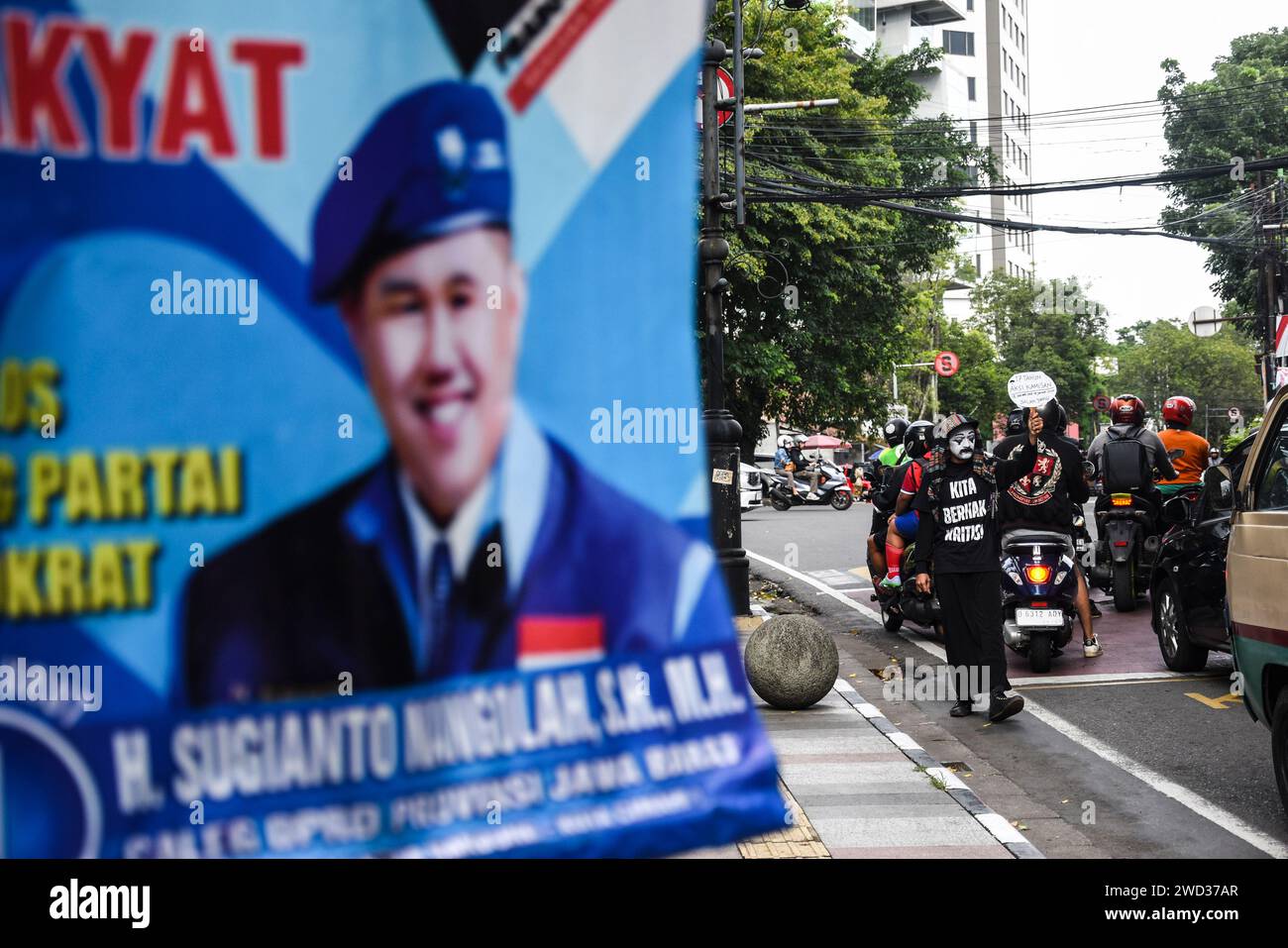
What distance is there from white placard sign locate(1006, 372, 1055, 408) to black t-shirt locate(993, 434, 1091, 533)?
16.3 inches

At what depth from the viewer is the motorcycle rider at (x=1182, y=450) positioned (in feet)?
42.2

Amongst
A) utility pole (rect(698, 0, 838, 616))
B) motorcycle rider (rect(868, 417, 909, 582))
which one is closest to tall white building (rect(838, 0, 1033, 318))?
motorcycle rider (rect(868, 417, 909, 582))

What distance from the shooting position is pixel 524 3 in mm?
1957

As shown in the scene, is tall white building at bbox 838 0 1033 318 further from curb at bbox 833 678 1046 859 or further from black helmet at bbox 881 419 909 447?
curb at bbox 833 678 1046 859

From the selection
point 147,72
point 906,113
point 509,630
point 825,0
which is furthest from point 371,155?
point 906,113

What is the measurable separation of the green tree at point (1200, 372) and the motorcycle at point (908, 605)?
7073 cm

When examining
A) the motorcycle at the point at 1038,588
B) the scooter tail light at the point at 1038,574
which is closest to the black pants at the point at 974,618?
the motorcycle at the point at 1038,588

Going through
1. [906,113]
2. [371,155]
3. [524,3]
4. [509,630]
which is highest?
[906,113]

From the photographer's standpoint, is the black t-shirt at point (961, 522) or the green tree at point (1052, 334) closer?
the black t-shirt at point (961, 522)

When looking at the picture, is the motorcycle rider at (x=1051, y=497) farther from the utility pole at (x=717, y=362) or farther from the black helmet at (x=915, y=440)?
the utility pole at (x=717, y=362)

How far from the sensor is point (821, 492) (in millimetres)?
37625

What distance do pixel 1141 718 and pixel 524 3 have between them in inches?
306

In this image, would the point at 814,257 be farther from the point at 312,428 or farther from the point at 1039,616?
the point at 312,428

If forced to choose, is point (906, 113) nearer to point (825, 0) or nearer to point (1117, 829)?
point (825, 0)
